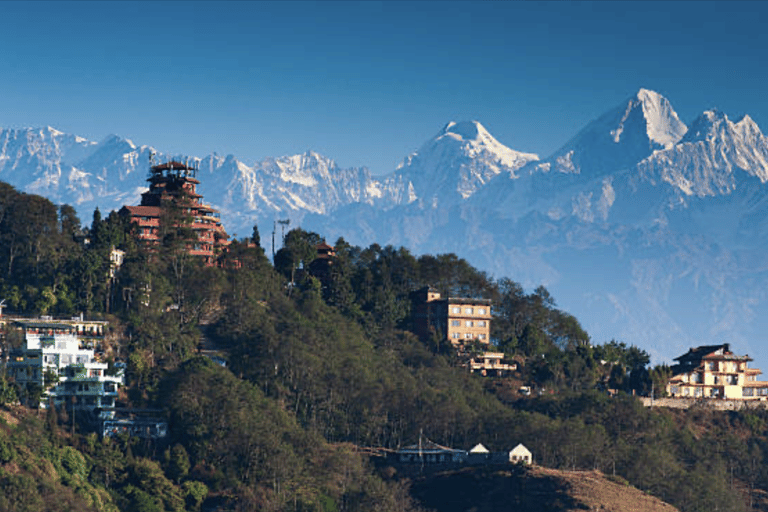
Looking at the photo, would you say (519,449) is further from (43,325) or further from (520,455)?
(43,325)

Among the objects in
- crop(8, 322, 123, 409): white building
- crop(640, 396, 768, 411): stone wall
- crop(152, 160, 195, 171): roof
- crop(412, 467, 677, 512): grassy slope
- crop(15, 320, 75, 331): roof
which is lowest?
crop(412, 467, 677, 512): grassy slope

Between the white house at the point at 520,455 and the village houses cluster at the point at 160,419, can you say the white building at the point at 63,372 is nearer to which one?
the village houses cluster at the point at 160,419

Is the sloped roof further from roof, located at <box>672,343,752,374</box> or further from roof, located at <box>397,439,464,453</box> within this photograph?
roof, located at <box>672,343,752,374</box>

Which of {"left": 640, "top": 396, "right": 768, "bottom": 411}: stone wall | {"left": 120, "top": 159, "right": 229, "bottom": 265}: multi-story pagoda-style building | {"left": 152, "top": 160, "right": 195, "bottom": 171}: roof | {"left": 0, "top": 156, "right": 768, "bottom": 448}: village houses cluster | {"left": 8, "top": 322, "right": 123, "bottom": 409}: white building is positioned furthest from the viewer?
{"left": 152, "top": 160, "right": 195, "bottom": 171}: roof

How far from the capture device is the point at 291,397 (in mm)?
125438

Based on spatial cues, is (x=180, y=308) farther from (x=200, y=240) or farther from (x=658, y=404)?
(x=658, y=404)

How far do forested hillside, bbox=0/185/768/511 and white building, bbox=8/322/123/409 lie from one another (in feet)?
6.50

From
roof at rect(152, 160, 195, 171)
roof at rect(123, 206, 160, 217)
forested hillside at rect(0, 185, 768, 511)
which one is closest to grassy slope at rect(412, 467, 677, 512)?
forested hillside at rect(0, 185, 768, 511)

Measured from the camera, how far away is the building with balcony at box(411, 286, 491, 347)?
15400 cm

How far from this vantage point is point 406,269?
159 meters

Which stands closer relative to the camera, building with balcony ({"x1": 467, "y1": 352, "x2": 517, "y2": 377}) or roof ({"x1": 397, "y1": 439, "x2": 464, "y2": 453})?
roof ({"x1": 397, "y1": 439, "x2": 464, "y2": 453})

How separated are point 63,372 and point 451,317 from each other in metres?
53.0

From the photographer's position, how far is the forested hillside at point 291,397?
108m

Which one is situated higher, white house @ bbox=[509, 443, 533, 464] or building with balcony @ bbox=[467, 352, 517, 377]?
building with balcony @ bbox=[467, 352, 517, 377]
